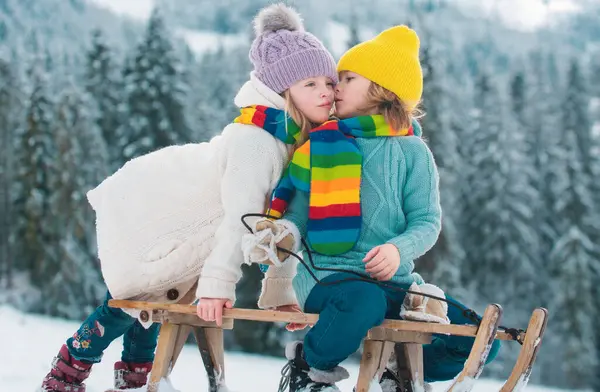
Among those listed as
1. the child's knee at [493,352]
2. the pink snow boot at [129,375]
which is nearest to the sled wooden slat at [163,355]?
the pink snow boot at [129,375]

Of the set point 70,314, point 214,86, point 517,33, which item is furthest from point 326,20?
point 70,314

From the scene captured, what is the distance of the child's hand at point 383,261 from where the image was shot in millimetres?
3344

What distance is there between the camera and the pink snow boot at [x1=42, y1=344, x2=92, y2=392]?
4.21m

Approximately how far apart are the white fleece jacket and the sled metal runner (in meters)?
0.18

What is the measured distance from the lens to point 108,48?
35438 millimetres

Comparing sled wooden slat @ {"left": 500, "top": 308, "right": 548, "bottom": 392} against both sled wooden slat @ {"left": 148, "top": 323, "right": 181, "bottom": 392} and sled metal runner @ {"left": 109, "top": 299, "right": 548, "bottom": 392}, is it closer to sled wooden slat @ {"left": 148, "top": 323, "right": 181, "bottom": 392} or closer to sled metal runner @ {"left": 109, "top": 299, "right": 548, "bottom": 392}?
sled metal runner @ {"left": 109, "top": 299, "right": 548, "bottom": 392}

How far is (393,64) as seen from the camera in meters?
3.89

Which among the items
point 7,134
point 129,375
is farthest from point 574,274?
point 129,375

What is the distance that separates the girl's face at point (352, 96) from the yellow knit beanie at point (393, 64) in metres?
0.03

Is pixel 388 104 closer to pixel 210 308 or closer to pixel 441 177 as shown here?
pixel 210 308

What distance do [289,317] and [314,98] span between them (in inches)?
45.0

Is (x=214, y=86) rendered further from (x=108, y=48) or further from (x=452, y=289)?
(x=452, y=289)

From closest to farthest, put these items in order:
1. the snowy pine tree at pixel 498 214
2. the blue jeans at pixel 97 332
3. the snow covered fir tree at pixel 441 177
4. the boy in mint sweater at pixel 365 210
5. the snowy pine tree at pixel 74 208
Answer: the boy in mint sweater at pixel 365 210 < the blue jeans at pixel 97 332 < the snow covered fir tree at pixel 441 177 < the snowy pine tree at pixel 74 208 < the snowy pine tree at pixel 498 214

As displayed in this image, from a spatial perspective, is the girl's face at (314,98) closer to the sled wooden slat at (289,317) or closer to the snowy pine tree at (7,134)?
the sled wooden slat at (289,317)
